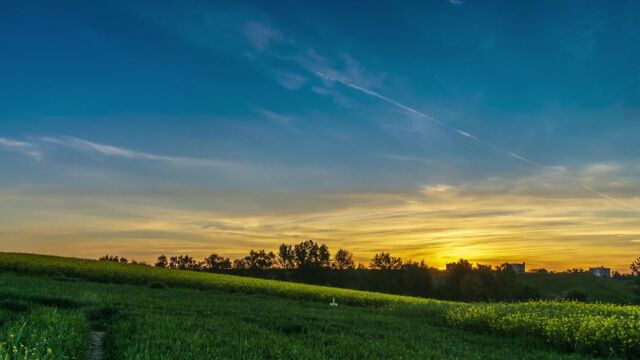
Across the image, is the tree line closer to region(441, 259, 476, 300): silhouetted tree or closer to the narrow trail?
region(441, 259, 476, 300): silhouetted tree

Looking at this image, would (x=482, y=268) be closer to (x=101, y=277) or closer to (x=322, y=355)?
(x=101, y=277)

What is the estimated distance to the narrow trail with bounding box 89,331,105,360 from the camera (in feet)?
37.0

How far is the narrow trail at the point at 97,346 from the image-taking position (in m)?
11.3

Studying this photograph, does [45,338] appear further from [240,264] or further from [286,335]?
[240,264]

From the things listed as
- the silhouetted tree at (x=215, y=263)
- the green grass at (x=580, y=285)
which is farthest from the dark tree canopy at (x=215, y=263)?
the green grass at (x=580, y=285)

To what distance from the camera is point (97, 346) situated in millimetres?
12289

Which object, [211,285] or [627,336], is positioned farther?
[211,285]

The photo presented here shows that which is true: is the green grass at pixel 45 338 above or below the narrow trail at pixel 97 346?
above

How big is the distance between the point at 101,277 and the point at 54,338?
41.0m

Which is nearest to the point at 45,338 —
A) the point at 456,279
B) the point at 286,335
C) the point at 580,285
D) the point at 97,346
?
the point at 97,346

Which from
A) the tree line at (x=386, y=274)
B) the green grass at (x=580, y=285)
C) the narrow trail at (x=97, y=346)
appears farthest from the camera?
the green grass at (x=580, y=285)

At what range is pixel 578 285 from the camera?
519 feet

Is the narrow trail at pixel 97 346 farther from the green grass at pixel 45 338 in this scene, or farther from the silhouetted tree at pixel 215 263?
the silhouetted tree at pixel 215 263

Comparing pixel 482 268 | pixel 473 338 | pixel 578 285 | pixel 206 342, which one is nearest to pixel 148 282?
pixel 473 338
